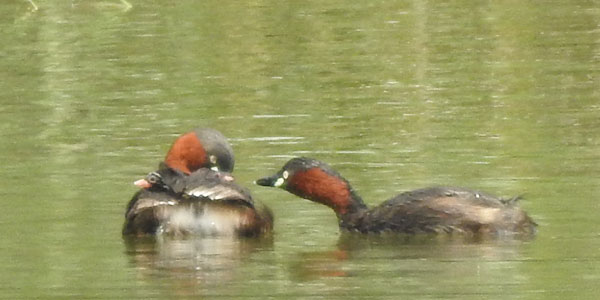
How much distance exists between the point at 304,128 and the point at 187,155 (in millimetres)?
2233

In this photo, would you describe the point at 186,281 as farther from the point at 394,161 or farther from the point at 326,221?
the point at 394,161

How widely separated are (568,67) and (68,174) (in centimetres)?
549

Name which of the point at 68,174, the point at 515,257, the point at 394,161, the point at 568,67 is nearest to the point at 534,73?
the point at 568,67

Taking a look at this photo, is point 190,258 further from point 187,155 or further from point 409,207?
point 187,155

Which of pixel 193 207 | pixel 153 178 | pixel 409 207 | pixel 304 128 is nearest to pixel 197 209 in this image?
pixel 193 207

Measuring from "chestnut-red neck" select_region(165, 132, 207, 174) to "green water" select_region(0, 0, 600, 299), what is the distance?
345 millimetres

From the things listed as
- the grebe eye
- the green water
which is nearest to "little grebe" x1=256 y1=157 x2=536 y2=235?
the green water

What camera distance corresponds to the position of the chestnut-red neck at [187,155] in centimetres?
1129

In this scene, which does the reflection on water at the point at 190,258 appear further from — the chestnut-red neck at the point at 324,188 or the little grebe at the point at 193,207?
the chestnut-red neck at the point at 324,188

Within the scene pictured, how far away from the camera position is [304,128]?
44.1 ft

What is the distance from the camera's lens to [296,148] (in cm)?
1261

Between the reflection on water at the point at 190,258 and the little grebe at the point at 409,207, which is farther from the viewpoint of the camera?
the little grebe at the point at 409,207

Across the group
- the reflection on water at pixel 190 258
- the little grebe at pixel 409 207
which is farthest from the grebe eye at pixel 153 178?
the little grebe at pixel 409 207

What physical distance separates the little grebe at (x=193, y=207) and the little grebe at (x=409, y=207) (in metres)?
0.36
